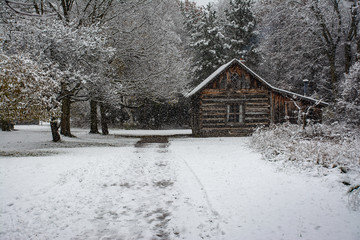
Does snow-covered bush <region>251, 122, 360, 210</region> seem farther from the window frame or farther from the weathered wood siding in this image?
the window frame

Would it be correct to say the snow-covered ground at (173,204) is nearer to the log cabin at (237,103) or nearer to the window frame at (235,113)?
the log cabin at (237,103)

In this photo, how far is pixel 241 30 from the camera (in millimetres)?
38781

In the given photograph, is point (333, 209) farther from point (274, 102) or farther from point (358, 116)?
point (274, 102)

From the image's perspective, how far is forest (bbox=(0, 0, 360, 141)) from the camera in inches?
466

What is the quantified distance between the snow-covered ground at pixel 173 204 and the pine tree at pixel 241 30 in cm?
3190

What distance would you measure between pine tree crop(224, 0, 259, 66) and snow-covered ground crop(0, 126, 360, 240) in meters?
31.9

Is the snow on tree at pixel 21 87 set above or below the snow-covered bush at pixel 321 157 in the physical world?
above

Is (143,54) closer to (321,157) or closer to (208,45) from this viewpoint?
(321,157)

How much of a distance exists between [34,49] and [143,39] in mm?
9694

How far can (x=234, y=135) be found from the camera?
23.0 m

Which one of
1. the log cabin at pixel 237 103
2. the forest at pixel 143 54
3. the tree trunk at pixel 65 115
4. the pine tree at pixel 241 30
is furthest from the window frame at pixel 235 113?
the pine tree at pixel 241 30

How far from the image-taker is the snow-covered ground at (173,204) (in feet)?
14.5

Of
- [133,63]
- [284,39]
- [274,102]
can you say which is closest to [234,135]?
[274,102]

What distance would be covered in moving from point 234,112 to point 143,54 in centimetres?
892
